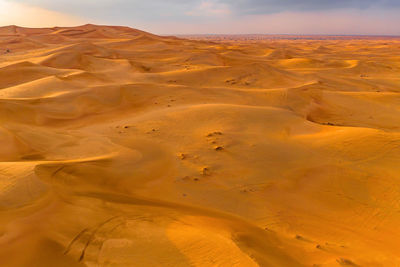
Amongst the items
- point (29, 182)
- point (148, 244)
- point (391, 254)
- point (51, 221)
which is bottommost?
point (391, 254)

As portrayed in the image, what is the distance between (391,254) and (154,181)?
314 cm

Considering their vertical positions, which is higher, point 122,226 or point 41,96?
point 41,96

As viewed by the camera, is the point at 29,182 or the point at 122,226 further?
the point at 29,182

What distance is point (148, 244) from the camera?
2.66 meters

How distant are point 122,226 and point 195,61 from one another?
59.4 feet

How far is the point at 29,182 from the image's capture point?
10.3ft

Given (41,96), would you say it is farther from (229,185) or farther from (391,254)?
(391,254)

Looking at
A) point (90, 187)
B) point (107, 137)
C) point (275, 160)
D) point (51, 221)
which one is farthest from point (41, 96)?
point (275, 160)

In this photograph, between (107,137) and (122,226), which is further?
(107,137)

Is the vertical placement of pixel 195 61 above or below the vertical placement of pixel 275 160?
above

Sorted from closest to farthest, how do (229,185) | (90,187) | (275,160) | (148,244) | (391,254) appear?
1. (148,244)
2. (391,254)
3. (90,187)
4. (229,185)
5. (275,160)

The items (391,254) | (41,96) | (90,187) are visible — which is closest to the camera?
(391,254)

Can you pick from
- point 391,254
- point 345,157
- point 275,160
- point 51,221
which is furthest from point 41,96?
point 391,254

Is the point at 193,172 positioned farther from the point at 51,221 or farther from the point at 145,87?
the point at 145,87
